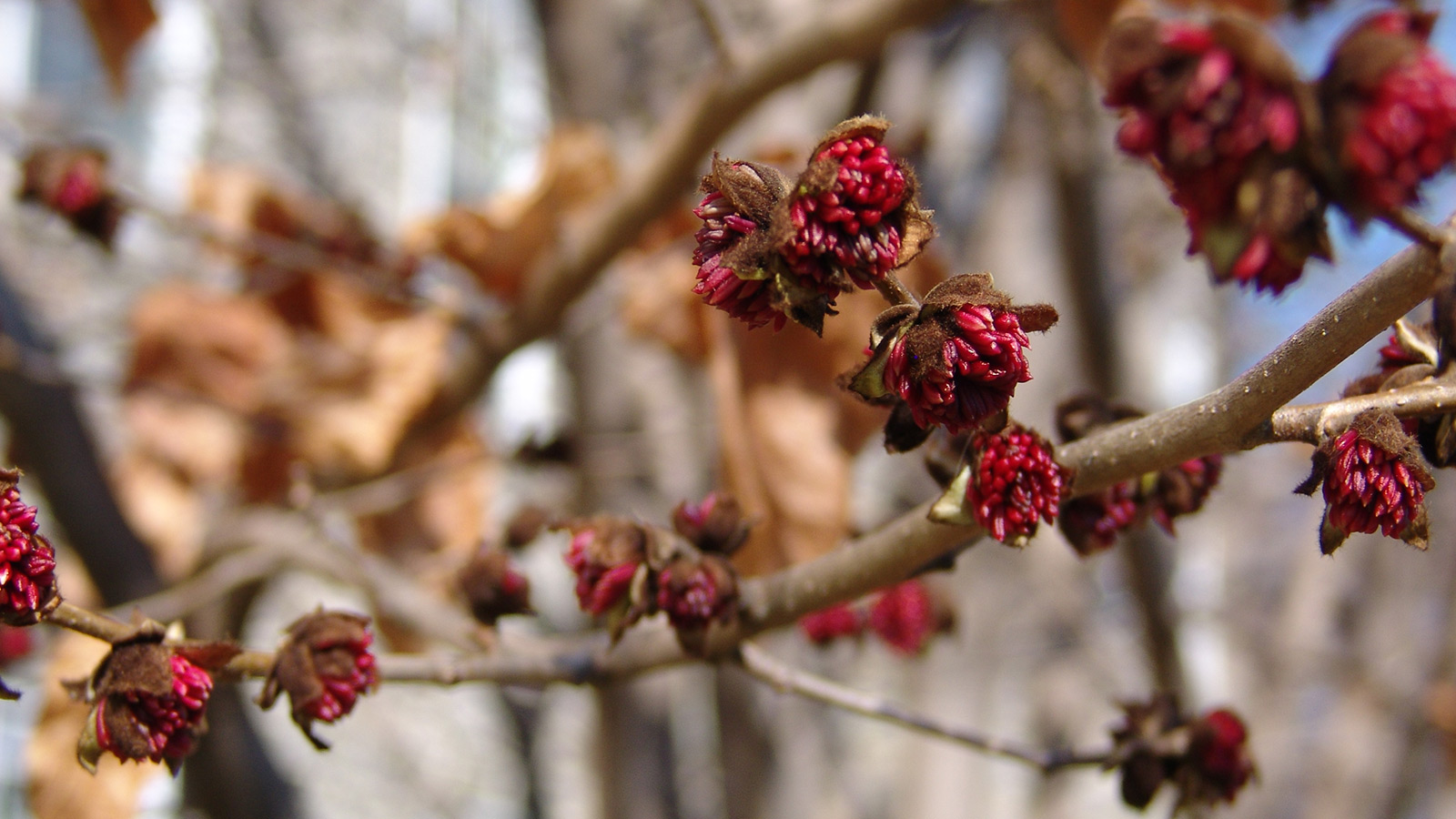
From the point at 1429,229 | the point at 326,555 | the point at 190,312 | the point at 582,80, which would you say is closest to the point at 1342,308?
the point at 1429,229

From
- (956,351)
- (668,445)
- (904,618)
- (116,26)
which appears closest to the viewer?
(956,351)

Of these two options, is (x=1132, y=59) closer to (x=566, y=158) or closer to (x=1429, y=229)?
(x=1429, y=229)

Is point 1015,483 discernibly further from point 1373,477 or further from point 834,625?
point 834,625

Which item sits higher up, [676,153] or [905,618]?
[676,153]

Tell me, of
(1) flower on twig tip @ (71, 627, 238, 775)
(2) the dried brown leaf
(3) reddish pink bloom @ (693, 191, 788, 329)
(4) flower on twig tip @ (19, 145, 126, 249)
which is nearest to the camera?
(3) reddish pink bloom @ (693, 191, 788, 329)

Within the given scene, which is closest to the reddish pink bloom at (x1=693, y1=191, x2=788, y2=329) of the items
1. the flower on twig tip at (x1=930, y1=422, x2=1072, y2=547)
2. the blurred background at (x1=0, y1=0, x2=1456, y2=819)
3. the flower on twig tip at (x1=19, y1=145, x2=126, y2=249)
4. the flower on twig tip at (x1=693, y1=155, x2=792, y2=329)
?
the flower on twig tip at (x1=693, y1=155, x2=792, y2=329)

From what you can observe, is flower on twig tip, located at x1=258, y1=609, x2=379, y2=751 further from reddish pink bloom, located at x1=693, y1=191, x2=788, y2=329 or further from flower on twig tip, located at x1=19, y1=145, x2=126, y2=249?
flower on twig tip, located at x1=19, y1=145, x2=126, y2=249

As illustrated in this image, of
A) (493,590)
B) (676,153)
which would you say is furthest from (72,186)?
(493,590)
